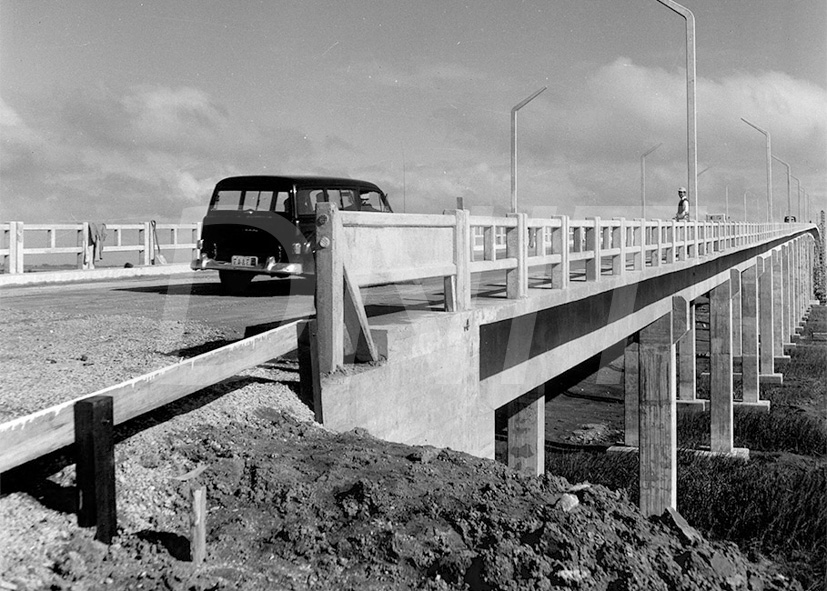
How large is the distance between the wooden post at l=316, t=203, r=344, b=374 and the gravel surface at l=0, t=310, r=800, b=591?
0.42 m

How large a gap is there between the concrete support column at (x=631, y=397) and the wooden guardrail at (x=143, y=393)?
615 inches

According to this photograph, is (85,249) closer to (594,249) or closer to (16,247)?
(16,247)

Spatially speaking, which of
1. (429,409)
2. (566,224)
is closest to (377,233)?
(429,409)

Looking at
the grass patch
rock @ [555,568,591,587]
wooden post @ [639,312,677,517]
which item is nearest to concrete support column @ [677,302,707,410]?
the grass patch

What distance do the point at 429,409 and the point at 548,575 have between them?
3.43m

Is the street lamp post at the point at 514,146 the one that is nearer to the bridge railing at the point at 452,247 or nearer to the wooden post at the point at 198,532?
the bridge railing at the point at 452,247

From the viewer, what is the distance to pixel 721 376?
21.4 metres

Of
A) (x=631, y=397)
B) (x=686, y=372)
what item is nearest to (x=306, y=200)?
(x=631, y=397)

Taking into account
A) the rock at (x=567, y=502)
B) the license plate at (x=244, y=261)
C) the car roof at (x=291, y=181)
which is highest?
the car roof at (x=291, y=181)

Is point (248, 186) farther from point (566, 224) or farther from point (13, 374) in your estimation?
point (13, 374)

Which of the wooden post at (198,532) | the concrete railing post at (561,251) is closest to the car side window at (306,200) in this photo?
the concrete railing post at (561,251)

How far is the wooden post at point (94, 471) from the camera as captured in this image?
3773 mm

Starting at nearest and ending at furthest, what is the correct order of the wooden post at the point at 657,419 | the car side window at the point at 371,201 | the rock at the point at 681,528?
the rock at the point at 681,528
the wooden post at the point at 657,419
the car side window at the point at 371,201

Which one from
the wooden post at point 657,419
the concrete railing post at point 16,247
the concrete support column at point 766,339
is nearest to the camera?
the wooden post at point 657,419
